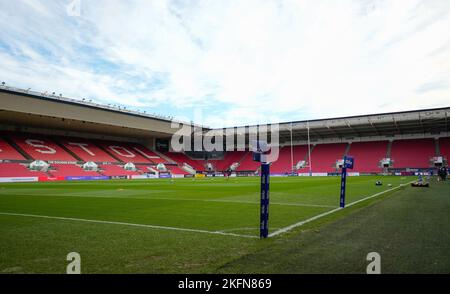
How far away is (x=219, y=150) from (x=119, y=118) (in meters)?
31.6

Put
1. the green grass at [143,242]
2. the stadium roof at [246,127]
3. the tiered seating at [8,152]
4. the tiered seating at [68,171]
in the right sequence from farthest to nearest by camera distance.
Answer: the tiered seating at [68,171] → the stadium roof at [246,127] → the tiered seating at [8,152] → the green grass at [143,242]

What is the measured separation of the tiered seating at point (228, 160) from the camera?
73.9m

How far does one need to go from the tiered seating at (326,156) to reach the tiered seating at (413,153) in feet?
31.0

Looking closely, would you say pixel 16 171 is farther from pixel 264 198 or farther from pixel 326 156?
pixel 326 156

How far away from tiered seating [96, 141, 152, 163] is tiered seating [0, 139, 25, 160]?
1637 cm

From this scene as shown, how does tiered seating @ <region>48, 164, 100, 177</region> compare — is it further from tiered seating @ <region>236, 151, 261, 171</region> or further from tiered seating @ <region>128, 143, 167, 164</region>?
tiered seating @ <region>236, 151, 261, 171</region>

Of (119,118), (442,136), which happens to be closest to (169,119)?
(119,118)

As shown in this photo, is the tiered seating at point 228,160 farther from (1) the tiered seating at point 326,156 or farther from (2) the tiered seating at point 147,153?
(1) the tiered seating at point 326,156

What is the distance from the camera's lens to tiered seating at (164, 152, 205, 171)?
6988 cm

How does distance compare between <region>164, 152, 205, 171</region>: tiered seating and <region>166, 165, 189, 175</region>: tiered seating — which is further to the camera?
<region>164, 152, 205, 171</region>: tiered seating

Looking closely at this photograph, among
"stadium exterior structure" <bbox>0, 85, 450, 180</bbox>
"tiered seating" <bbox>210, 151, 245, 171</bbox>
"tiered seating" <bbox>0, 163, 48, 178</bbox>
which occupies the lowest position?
"tiered seating" <bbox>0, 163, 48, 178</bbox>

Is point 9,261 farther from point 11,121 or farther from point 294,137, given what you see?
point 294,137

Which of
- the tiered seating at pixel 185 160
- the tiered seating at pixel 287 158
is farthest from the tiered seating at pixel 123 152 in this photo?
the tiered seating at pixel 287 158

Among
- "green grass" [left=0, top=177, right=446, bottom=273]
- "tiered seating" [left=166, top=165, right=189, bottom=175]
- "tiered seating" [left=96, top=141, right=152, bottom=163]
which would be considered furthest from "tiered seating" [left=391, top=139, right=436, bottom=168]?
"green grass" [left=0, top=177, right=446, bottom=273]
